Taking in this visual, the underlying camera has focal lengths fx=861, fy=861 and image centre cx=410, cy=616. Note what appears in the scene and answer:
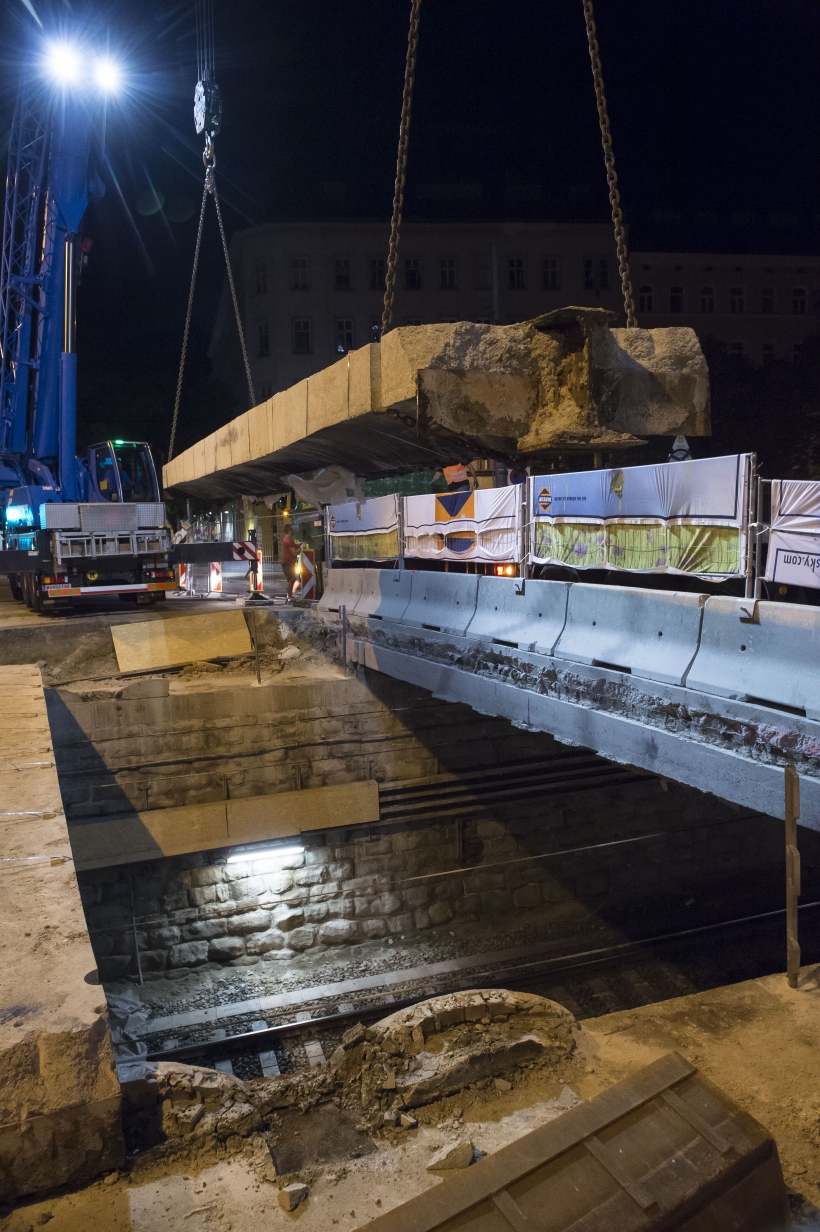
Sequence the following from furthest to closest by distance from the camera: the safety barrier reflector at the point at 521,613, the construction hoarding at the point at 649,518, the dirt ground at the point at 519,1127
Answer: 1. the safety barrier reflector at the point at 521,613
2. the construction hoarding at the point at 649,518
3. the dirt ground at the point at 519,1127

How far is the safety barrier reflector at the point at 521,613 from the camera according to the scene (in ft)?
23.5

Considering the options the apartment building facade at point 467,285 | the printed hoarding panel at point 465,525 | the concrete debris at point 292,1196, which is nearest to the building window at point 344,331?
the apartment building facade at point 467,285

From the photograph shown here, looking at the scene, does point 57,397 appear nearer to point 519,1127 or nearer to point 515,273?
point 519,1127

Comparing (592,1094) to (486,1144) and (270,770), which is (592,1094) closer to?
(486,1144)

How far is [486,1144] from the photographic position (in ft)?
12.3

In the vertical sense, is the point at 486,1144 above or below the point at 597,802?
above

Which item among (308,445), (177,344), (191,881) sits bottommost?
(191,881)

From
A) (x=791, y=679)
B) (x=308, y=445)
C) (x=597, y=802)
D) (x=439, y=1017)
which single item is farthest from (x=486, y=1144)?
(x=597, y=802)

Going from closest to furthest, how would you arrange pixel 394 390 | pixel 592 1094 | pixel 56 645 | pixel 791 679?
pixel 592 1094
pixel 791 679
pixel 394 390
pixel 56 645

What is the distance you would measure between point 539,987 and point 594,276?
151ft

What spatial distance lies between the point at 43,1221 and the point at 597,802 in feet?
34.7

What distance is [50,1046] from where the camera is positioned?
9.23ft

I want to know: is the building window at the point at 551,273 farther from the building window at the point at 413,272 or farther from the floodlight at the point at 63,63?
the floodlight at the point at 63,63

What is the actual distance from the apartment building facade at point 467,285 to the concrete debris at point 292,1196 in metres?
45.5
